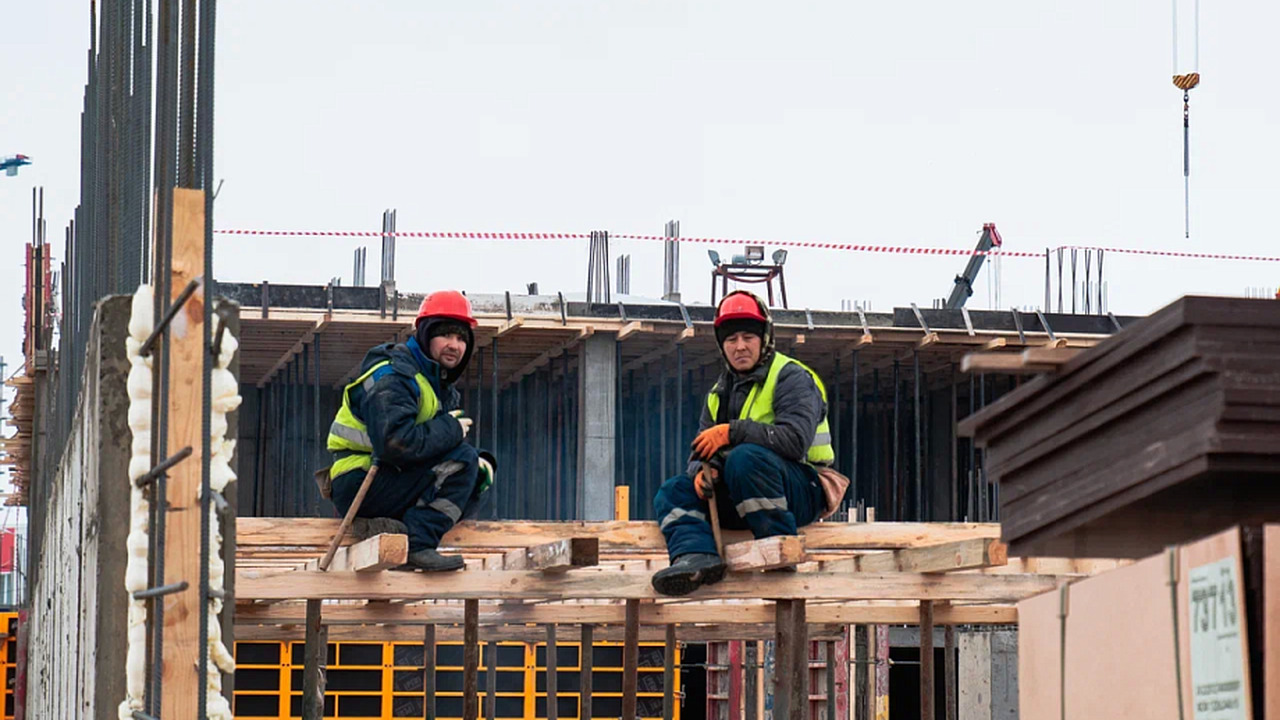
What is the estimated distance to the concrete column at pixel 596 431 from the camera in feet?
72.9

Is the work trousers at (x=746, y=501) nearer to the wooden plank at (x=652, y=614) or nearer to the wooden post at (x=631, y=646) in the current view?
the wooden post at (x=631, y=646)

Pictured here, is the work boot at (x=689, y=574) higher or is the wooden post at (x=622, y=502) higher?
the wooden post at (x=622, y=502)

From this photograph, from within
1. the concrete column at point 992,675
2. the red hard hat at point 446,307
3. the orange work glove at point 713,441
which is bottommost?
the concrete column at point 992,675

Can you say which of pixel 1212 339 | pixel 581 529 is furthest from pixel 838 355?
pixel 1212 339

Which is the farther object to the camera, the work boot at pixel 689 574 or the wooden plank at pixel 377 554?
the work boot at pixel 689 574

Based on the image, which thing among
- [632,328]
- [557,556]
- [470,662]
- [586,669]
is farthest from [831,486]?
[632,328]

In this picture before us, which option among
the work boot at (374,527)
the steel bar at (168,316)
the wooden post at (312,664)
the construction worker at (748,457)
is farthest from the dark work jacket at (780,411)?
the steel bar at (168,316)

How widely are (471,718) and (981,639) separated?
1312 cm

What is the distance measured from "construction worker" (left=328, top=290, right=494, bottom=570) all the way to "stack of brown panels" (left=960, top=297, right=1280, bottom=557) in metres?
5.29

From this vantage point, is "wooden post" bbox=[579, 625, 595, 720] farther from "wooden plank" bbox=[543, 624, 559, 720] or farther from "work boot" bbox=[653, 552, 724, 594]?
"work boot" bbox=[653, 552, 724, 594]

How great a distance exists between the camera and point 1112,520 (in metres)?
3.70

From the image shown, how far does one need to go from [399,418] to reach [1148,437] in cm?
610

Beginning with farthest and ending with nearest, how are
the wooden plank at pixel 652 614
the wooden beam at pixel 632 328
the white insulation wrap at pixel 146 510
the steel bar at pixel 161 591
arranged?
the wooden beam at pixel 632 328 < the wooden plank at pixel 652 614 < the white insulation wrap at pixel 146 510 < the steel bar at pixel 161 591

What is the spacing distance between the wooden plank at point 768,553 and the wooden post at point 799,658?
1097 mm
